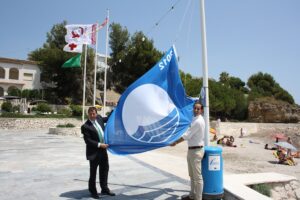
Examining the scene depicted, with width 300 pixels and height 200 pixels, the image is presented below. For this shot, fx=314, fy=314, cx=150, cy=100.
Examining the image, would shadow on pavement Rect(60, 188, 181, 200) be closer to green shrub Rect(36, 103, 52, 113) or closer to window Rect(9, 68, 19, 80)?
green shrub Rect(36, 103, 52, 113)

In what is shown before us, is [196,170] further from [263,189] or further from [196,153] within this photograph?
[263,189]

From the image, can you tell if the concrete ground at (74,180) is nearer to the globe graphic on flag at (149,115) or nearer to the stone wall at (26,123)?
the globe graphic on flag at (149,115)

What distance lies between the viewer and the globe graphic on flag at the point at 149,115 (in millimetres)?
6047

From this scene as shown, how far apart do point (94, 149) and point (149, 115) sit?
4.05ft

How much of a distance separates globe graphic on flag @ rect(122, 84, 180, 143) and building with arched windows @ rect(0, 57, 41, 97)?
44.0 meters

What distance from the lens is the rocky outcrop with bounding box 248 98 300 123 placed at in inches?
2023

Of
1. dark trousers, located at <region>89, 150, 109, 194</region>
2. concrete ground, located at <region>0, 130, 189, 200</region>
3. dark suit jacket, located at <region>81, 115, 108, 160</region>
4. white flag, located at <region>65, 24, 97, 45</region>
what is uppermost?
white flag, located at <region>65, 24, 97, 45</region>

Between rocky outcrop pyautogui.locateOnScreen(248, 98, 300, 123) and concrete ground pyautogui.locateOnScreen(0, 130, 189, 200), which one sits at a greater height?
rocky outcrop pyautogui.locateOnScreen(248, 98, 300, 123)

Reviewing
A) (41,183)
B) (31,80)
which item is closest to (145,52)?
(31,80)

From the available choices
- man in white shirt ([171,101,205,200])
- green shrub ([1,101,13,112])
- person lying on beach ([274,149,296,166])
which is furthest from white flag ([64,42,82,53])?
green shrub ([1,101,13,112])

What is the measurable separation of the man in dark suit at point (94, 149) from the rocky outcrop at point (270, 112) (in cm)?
4873

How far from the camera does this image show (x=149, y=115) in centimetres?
612

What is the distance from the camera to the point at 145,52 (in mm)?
41000

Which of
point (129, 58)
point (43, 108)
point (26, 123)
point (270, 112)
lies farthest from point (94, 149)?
point (270, 112)
